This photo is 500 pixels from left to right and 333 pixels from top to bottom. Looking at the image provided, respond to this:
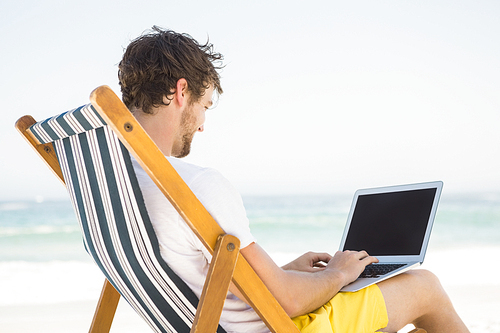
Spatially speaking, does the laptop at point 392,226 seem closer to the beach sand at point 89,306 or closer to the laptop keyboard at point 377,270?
the laptop keyboard at point 377,270

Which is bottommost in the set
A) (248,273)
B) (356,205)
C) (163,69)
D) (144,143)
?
(356,205)

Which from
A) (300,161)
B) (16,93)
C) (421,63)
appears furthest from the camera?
(300,161)

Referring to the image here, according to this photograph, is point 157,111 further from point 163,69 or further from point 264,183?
point 264,183

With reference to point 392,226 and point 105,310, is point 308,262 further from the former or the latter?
point 105,310

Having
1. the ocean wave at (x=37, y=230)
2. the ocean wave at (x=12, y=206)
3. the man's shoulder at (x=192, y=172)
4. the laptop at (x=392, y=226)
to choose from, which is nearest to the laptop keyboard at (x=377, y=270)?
the laptop at (x=392, y=226)

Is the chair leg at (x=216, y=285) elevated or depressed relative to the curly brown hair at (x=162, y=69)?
depressed

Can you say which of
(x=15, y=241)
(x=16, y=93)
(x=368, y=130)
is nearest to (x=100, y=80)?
(x=16, y=93)

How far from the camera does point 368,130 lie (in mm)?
16453

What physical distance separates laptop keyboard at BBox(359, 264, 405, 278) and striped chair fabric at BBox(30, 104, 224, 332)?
1.97 feet

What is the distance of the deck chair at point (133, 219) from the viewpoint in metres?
1.07

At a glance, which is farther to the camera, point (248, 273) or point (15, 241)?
point (15, 241)

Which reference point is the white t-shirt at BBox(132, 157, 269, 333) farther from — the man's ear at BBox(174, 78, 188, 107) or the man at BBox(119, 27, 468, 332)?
the man's ear at BBox(174, 78, 188, 107)

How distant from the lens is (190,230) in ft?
4.15

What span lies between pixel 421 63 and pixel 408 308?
621 inches
